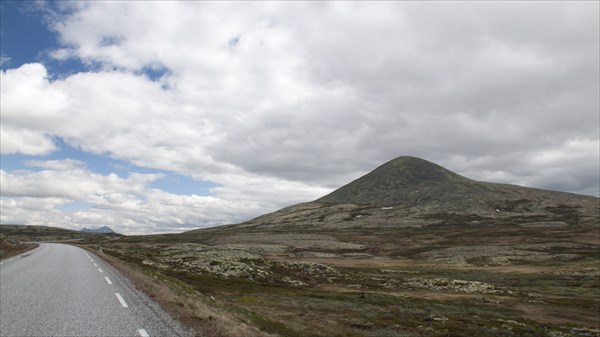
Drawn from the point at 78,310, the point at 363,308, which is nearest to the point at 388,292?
A: the point at 363,308

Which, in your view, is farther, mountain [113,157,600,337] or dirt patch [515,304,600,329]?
dirt patch [515,304,600,329]

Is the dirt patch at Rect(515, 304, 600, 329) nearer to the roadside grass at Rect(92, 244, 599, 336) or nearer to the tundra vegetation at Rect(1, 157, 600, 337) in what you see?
the tundra vegetation at Rect(1, 157, 600, 337)

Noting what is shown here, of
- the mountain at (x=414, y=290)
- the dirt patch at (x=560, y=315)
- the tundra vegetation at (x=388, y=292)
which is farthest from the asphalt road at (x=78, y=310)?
the dirt patch at (x=560, y=315)

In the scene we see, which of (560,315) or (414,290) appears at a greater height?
(414,290)

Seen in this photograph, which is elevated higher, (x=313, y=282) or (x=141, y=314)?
(x=141, y=314)

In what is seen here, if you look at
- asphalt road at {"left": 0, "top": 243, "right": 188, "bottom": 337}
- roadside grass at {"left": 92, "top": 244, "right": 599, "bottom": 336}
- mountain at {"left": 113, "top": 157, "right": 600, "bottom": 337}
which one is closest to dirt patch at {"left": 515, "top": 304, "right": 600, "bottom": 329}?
mountain at {"left": 113, "top": 157, "right": 600, "bottom": 337}

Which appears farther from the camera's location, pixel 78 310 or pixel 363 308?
pixel 363 308

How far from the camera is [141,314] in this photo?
16859 millimetres

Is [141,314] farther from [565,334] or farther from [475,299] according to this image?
[475,299]

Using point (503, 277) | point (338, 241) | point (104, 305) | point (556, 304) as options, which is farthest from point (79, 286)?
point (338, 241)

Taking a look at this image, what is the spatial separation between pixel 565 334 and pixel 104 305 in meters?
36.1

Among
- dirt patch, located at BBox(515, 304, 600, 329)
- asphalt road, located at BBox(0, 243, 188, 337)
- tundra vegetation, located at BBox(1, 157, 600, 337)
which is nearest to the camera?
asphalt road, located at BBox(0, 243, 188, 337)

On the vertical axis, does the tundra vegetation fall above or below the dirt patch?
above

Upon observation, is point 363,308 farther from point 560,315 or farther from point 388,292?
point 560,315
